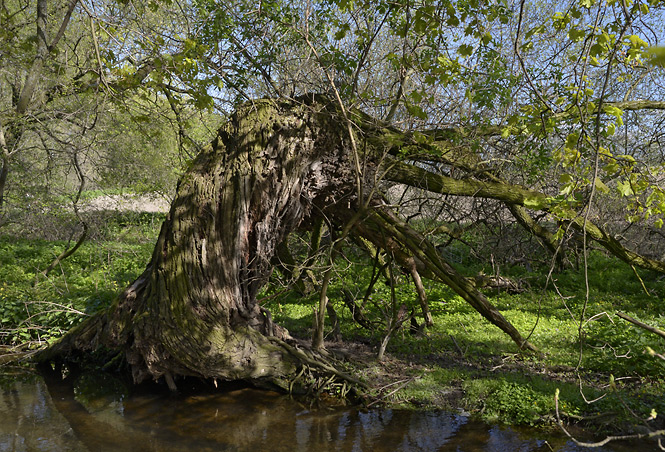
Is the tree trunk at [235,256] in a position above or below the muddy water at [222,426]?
above

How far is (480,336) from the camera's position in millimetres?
8273

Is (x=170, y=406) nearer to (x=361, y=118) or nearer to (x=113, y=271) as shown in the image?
(x=361, y=118)

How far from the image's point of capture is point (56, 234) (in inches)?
564

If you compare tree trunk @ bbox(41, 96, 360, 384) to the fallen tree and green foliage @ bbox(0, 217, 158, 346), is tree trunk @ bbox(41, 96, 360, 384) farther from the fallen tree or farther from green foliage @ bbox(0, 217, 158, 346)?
green foliage @ bbox(0, 217, 158, 346)

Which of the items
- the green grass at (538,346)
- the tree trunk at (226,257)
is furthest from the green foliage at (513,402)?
the tree trunk at (226,257)

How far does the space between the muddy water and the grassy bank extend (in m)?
0.38

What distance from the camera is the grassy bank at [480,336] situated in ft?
19.0

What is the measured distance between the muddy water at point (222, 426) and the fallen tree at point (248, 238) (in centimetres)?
37

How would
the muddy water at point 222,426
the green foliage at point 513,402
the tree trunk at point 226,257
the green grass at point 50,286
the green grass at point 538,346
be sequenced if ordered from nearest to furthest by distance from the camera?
1. the muddy water at point 222,426
2. the green foliage at point 513,402
3. the green grass at point 538,346
4. the tree trunk at point 226,257
5. the green grass at point 50,286

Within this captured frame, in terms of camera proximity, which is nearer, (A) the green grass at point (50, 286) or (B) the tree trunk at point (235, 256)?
(B) the tree trunk at point (235, 256)

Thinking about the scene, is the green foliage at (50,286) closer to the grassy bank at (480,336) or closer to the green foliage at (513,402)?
the grassy bank at (480,336)

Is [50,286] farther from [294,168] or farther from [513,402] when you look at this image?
[513,402]

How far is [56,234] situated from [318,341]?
33.7ft

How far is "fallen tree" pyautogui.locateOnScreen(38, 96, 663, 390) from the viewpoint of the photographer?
20.1ft
